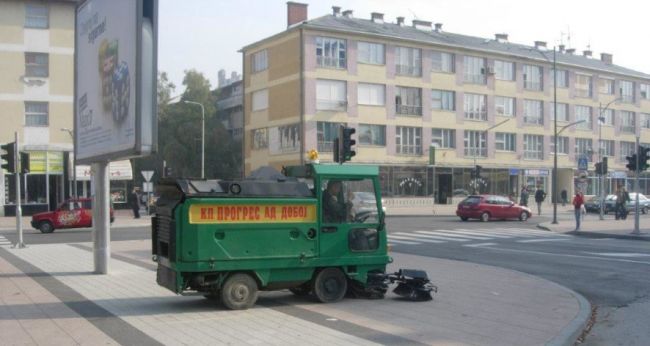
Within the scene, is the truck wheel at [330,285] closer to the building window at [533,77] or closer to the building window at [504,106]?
the building window at [504,106]

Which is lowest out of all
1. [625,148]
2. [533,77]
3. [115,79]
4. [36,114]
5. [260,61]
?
[115,79]

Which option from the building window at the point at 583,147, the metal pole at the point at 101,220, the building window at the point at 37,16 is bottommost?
the metal pole at the point at 101,220

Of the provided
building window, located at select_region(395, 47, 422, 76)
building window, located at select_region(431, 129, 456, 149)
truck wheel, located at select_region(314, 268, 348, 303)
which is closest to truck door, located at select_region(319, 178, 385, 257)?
truck wheel, located at select_region(314, 268, 348, 303)

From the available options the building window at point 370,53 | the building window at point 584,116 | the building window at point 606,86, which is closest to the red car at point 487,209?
the building window at point 370,53

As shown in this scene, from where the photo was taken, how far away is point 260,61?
176 feet

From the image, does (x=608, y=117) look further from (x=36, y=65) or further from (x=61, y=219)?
(x=61, y=219)

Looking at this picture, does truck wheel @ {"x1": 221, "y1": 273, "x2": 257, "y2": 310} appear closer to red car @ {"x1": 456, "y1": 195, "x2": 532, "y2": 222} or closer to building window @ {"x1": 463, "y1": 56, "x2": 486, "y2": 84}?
red car @ {"x1": 456, "y1": 195, "x2": 532, "y2": 222}

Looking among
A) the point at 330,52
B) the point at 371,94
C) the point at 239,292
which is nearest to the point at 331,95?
the point at 330,52

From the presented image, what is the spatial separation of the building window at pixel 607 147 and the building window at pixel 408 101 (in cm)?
2348

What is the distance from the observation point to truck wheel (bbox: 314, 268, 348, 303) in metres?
10.2

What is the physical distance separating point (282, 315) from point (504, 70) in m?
53.1

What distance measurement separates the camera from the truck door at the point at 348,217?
1021 centimetres

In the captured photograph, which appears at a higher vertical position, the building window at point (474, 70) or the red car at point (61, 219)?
the building window at point (474, 70)

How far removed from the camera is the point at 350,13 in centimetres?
5409
